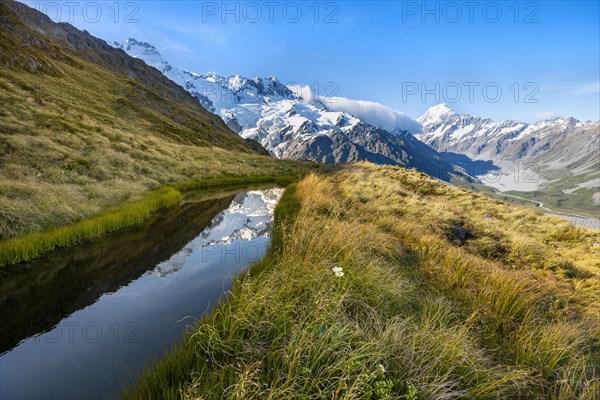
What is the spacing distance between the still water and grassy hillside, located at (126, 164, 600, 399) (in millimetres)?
1517

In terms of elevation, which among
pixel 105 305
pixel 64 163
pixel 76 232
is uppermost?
pixel 64 163

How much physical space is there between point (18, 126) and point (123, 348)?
2715cm

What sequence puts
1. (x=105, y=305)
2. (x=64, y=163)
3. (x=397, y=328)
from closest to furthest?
(x=397, y=328), (x=105, y=305), (x=64, y=163)

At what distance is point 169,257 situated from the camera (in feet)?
36.4

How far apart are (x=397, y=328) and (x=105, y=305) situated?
7132 millimetres

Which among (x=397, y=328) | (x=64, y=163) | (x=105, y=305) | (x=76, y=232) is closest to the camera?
(x=397, y=328)

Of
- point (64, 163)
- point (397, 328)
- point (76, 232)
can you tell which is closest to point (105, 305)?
point (76, 232)

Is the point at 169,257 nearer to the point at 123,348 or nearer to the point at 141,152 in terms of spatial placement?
the point at 123,348

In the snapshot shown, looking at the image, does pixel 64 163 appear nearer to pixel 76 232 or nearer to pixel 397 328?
pixel 76 232

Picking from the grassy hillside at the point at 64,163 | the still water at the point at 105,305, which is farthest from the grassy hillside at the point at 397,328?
the grassy hillside at the point at 64,163

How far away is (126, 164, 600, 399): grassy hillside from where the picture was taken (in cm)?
367

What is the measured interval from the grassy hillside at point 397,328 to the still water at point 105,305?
4.98 feet

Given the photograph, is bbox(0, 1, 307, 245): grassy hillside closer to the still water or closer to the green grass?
the green grass

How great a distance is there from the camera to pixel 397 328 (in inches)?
173
